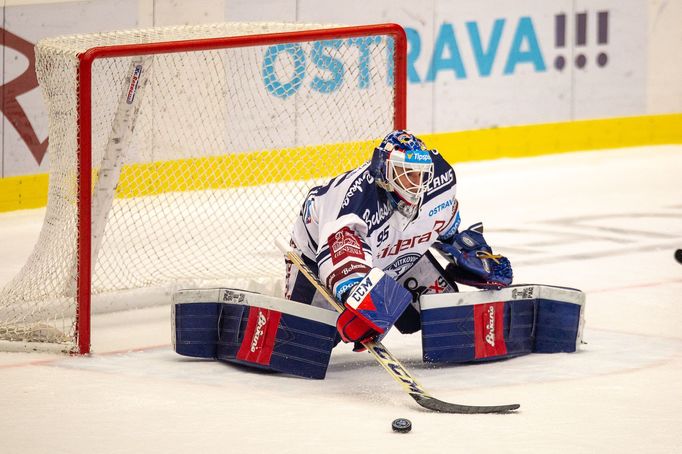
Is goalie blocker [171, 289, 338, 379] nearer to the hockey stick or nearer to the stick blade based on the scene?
the hockey stick

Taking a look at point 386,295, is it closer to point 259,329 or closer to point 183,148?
point 259,329

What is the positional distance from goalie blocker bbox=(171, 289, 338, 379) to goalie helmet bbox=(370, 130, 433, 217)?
0.43 m

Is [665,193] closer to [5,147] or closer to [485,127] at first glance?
[485,127]

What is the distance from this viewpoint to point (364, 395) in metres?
4.84

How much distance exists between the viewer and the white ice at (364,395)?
14.1 ft

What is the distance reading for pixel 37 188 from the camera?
8133mm

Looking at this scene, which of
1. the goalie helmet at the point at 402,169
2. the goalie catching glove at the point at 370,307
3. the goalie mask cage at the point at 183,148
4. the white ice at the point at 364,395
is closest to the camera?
the white ice at the point at 364,395

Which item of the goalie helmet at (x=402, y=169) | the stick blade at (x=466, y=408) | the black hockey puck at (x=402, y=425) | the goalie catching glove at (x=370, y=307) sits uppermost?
the goalie helmet at (x=402, y=169)

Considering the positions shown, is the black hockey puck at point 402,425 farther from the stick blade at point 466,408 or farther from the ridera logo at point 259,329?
the ridera logo at point 259,329

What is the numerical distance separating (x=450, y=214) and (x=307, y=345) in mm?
685

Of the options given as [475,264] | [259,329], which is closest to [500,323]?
[475,264]

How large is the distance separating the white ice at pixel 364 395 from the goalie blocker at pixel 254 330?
0.19ft

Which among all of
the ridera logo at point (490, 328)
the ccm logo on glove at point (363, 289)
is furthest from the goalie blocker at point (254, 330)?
the ridera logo at point (490, 328)

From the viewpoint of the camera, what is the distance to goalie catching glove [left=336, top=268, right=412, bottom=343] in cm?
470
